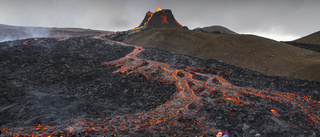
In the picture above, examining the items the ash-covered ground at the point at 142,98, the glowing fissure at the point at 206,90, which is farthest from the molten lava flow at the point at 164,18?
the glowing fissure at the point at 206,90

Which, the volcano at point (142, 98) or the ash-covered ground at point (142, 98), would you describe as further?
the ash-covered ground at point (142, 98)

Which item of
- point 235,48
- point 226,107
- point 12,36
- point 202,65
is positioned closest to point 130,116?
point 226,107

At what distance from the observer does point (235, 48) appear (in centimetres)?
5019

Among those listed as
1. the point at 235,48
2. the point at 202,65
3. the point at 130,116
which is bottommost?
the point at 130,116

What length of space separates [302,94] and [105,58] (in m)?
37.8

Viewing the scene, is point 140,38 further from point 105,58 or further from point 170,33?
point 105,58

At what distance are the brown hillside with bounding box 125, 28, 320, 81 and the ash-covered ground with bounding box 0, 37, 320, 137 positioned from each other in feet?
16.4

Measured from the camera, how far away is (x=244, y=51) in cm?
4791

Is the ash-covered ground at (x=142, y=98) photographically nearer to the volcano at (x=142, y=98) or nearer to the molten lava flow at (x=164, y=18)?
the volcano at (x=142, y=98)

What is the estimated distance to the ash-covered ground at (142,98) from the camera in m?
15.7

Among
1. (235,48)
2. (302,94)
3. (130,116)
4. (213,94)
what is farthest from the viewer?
(235,48)

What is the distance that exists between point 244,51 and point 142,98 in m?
35.7

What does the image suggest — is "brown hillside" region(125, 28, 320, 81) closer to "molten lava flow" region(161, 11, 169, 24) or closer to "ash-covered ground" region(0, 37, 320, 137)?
"ash-covered ground" region(0, 37, 320, 137)

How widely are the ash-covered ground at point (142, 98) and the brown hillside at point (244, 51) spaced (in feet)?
16.4
